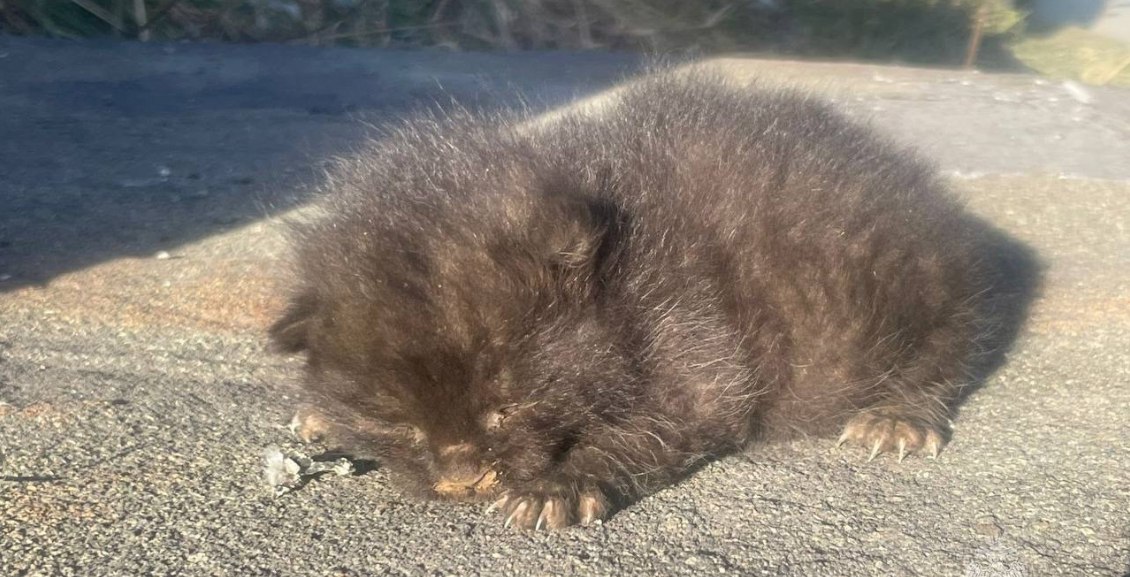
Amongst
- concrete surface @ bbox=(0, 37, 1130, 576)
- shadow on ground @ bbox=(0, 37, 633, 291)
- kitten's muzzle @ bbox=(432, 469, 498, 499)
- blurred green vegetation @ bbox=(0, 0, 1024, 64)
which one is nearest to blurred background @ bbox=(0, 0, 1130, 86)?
blurred green vegetation @ bbox=(0, 0, 1024, 64)

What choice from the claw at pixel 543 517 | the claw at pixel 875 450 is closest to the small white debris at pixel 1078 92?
the claw at pixel 875 450

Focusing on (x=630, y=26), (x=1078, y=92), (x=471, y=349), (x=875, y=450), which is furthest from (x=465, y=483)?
(x=630, y=26)

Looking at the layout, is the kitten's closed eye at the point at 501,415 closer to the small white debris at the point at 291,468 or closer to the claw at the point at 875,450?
the small white debris at the point at 291,468

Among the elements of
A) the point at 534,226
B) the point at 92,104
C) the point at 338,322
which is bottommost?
the point at 92,104

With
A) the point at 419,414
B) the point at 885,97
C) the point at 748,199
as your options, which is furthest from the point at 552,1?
the point at 419,414

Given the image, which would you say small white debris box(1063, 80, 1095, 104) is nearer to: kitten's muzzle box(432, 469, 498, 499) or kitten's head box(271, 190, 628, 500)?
kitten's head box(271, 190, 628, 500)

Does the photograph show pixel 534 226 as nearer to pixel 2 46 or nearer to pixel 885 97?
pixel 885 97

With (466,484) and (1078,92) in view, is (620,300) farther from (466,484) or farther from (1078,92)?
(1078,92)
